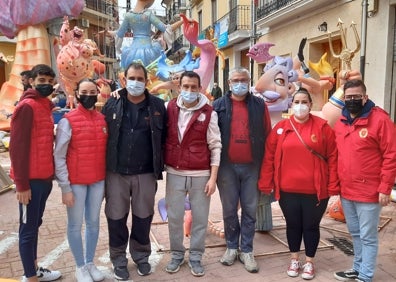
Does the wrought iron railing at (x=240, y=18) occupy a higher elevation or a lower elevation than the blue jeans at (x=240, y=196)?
higher

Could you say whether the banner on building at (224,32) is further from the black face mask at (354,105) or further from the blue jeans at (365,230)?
the blue jeans at (365,230)

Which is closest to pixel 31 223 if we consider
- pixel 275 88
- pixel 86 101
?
pixel 86 101

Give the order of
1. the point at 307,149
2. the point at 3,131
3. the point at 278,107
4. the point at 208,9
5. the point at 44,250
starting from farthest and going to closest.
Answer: the point at 208,9 < the point at 3,131 < the point at 278,107 < the point at 44,250 < the point at 307,149

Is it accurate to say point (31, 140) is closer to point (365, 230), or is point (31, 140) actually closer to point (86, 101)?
point (86, 101)

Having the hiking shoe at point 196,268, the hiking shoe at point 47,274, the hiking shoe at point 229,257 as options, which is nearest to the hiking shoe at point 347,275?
the hiking shoe at point 229,257

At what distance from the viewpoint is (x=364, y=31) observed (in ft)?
29.8

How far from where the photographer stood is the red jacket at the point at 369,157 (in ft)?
9.23

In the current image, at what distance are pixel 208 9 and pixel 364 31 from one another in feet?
53.2

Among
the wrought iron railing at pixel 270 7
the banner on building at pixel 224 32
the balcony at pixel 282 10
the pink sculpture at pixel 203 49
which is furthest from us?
the banner on building at pixel 224 32

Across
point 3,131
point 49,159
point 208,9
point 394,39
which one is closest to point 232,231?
point 49,159

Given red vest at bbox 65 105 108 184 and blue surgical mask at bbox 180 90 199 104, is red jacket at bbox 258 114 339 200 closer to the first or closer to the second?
blue surgical mask at bbox 180 90 199 104

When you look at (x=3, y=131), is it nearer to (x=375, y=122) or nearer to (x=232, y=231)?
(x=232, y=231)

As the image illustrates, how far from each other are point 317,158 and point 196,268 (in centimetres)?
136

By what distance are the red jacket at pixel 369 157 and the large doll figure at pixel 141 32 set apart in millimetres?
5328
